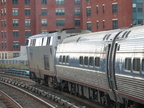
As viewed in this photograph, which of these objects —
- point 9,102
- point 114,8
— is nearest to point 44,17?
point 114,8

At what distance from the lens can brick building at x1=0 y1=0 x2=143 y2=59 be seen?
62188 mm

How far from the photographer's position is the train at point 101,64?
12.8 m

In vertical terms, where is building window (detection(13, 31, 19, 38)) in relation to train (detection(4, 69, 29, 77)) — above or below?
above

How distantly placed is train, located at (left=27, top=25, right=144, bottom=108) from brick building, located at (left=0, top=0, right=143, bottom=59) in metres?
35.7

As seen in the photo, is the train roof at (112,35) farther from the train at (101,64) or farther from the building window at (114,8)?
the building window at (114,8)

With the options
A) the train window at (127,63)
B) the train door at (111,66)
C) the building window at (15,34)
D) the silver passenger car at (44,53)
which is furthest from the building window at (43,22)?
the train window at (127,63)

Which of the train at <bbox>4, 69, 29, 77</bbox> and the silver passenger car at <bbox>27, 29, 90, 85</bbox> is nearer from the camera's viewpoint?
the silver passenger car at <bbox>27, 29, 90, 85</bbox>

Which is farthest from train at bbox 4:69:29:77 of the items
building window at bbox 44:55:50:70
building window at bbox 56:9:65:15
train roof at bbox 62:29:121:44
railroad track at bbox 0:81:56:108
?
building window at bbox 56:9:65:15

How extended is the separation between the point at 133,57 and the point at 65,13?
71.5 m

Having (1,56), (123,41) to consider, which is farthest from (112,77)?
(1,56)

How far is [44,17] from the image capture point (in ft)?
274

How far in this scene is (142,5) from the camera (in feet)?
196

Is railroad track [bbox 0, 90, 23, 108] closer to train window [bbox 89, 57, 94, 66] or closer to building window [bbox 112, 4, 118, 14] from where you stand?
train window [bbox 89, 57, 94, 66]

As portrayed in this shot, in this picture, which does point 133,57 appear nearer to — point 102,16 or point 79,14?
point 102,16
